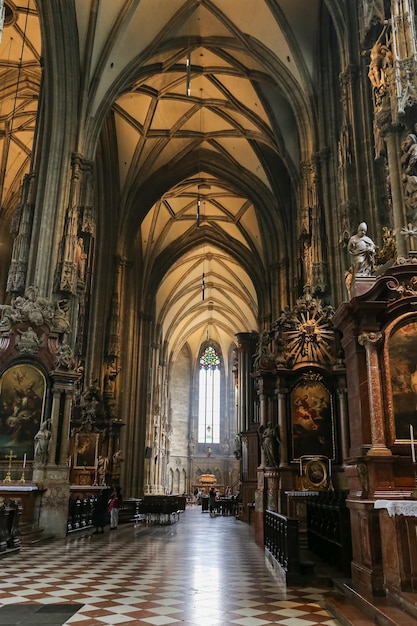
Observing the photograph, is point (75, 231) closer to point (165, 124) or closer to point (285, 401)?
point (285, 401)

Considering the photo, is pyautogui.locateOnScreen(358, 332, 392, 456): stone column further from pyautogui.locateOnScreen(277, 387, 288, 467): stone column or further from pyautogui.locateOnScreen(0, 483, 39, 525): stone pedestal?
pyautogui.locateOnScreen(0, 483, 39, 525): stone pedestal

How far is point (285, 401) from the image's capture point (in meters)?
14.7

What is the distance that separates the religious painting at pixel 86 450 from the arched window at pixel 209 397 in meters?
28.1

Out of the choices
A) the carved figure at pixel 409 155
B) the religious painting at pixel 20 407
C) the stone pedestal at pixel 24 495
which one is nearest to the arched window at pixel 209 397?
the religious painting at pixel 20 407

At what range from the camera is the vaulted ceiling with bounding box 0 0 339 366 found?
1792 cm

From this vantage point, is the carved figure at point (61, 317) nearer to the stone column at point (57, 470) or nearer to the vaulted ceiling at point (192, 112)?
the stone column at point (57, 470)

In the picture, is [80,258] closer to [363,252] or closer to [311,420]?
[311,420]

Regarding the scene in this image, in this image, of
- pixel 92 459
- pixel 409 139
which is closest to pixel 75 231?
pixel 92 459

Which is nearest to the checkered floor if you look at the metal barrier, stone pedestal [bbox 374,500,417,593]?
the metal barrier

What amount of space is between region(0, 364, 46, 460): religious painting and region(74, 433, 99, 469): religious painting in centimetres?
571

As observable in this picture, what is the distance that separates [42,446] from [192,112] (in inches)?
644

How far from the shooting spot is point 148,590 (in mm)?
6805

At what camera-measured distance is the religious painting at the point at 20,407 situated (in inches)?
529

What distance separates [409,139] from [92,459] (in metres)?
15.3
